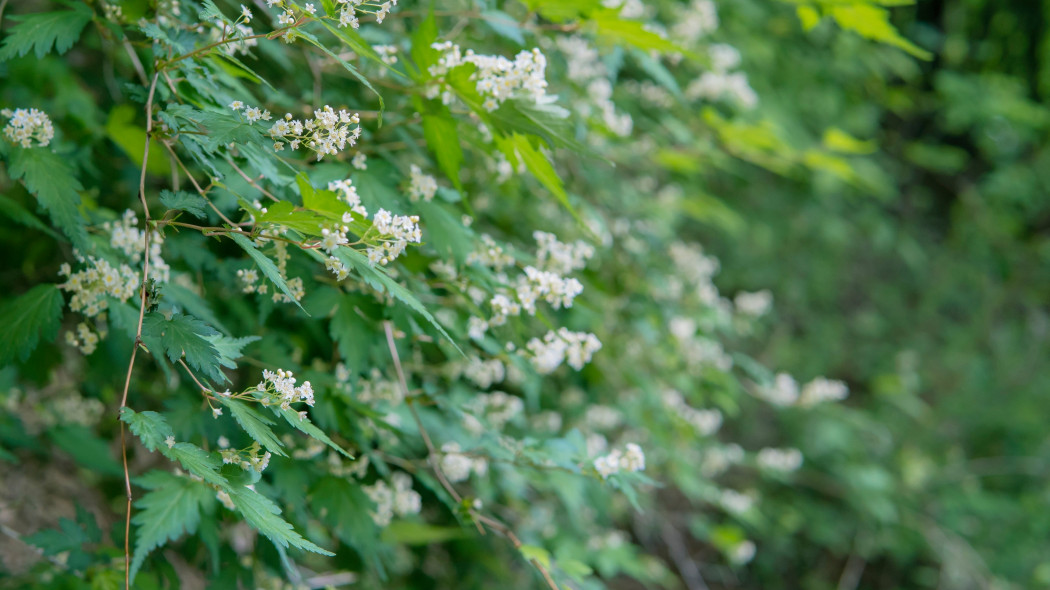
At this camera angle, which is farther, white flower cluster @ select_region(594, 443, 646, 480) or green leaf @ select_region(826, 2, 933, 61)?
green leaf @ select_region(826, 2, 933, 61)

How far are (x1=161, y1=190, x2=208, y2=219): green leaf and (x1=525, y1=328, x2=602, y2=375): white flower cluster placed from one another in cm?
66

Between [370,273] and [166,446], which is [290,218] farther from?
[166,446]

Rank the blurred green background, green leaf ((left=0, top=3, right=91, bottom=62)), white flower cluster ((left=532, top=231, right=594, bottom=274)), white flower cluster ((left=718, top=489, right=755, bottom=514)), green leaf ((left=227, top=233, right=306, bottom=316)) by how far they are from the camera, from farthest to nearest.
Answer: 1. the blurred green background
2. white flower cluster ((left=718, top=489, right=755, bottom=514))
3. white flower cluster ((left=532, top=231, right=594, bottom=274))
4. green leaf ((left=0, top=3, right=91, bottom=62))
5. green leaf ((left=227, top=233, right=306, bottom=316))

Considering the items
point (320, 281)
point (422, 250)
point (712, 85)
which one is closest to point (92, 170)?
point (320, 281)

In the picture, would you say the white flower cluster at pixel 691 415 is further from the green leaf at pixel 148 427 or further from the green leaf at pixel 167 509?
the green leaf at pixel 148 427

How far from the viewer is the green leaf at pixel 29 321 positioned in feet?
4.01

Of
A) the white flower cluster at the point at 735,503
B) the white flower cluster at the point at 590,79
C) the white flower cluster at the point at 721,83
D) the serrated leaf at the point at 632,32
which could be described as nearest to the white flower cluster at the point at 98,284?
the serrated leaf at the point at 632,32

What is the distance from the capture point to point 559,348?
1490 mm

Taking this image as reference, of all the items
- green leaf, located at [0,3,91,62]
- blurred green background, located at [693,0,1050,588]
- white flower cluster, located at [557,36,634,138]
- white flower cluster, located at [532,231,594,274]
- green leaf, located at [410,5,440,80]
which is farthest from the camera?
blurred green background, located at [693,0,1050,588]

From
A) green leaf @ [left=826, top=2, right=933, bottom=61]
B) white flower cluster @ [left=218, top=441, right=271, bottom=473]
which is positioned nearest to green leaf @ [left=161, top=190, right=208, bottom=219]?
white flower cluster @ [left=218, top=441, right=271, bottom=473]

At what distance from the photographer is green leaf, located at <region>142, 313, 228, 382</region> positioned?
1.01 metres

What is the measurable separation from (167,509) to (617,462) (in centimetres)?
79

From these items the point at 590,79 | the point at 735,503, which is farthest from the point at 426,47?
the point at 735,503

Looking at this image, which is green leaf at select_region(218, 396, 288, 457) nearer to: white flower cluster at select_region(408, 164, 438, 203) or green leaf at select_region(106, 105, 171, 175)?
white flower cluster at select_region(408, 164, 438, 203)
